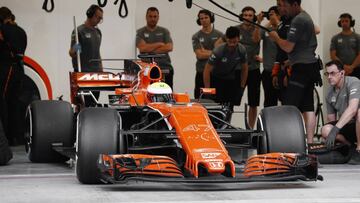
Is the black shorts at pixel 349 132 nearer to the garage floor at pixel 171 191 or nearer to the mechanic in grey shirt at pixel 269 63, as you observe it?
the garage floor at pixel 171 191

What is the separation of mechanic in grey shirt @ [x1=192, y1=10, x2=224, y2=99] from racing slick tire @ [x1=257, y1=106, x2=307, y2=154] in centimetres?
657

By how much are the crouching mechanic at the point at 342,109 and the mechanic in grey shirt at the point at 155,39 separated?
4.07m

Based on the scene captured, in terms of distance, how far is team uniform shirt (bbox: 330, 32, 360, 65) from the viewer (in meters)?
17.3

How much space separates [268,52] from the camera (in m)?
16.3

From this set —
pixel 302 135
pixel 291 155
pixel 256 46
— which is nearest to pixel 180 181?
pixel 291 155

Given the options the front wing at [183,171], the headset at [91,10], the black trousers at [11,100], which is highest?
the headset at [91,10]

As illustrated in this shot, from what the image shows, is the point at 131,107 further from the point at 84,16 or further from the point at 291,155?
the point at 84,16

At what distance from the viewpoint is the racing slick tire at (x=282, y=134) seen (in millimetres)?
9609

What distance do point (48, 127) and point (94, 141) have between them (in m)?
2.51

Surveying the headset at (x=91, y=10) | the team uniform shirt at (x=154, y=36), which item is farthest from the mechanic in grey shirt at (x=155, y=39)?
the headset at (x=91, y=10)

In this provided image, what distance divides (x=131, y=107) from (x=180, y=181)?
1.88 meters

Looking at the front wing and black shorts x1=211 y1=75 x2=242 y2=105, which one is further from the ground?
black shorts x1=211 y1=75 x2=242 y2=105

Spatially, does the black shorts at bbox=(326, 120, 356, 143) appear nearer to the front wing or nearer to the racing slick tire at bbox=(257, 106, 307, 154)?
the racing slick tire at bbox=(257, 106, 307, 154)

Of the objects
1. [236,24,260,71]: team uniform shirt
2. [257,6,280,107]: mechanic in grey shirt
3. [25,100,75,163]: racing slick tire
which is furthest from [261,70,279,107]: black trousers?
[25,100,75,163]: racing slick tire
